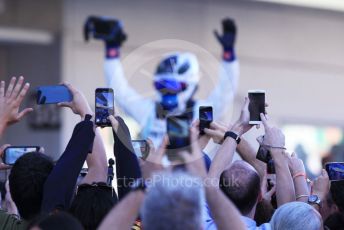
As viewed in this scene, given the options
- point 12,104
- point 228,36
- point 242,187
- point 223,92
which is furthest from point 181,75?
point 228,36

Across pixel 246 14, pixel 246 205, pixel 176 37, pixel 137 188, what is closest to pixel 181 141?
pixel 246 205

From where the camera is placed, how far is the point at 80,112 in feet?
11.3

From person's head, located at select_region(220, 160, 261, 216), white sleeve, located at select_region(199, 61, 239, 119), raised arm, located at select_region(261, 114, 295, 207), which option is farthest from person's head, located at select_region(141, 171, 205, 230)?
white sleeve, located at select_region(199, 61, 239, 119)

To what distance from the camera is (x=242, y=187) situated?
3.30 metres

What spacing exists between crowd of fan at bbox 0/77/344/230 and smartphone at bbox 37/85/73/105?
3 centimetres

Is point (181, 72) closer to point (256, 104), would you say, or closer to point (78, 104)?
point (256, 104)

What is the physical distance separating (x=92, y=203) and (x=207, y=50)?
325 inches

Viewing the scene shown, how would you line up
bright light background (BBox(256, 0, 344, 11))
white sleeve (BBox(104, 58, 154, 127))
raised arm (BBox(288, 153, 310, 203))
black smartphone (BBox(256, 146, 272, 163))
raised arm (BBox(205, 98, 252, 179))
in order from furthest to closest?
bright light background (BBox(256, 0, 344, 11)) → white sleeve (BBox(104, 58, 154, 127)) → black smartphone (BBox(256, 146, 272, 163)) → raised arm (BBox(288, 153, 310, 203)) → raised arm (BBox(205, 98, 252, 179))

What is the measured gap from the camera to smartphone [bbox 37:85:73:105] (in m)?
3.39

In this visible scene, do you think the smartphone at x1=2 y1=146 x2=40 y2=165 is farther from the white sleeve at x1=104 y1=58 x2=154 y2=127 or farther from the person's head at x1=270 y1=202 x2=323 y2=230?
the white sleeve at x1=104 y1=58 x2=154 y2=127

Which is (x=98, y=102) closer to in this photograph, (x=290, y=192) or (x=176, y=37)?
(x=290, y=192)

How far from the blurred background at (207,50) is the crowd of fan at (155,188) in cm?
472

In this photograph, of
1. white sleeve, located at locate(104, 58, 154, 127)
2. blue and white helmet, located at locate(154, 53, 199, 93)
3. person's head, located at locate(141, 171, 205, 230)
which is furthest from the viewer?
white sleeve, located at locate(104, 58, 154, 127)

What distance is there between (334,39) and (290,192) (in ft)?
32.0
